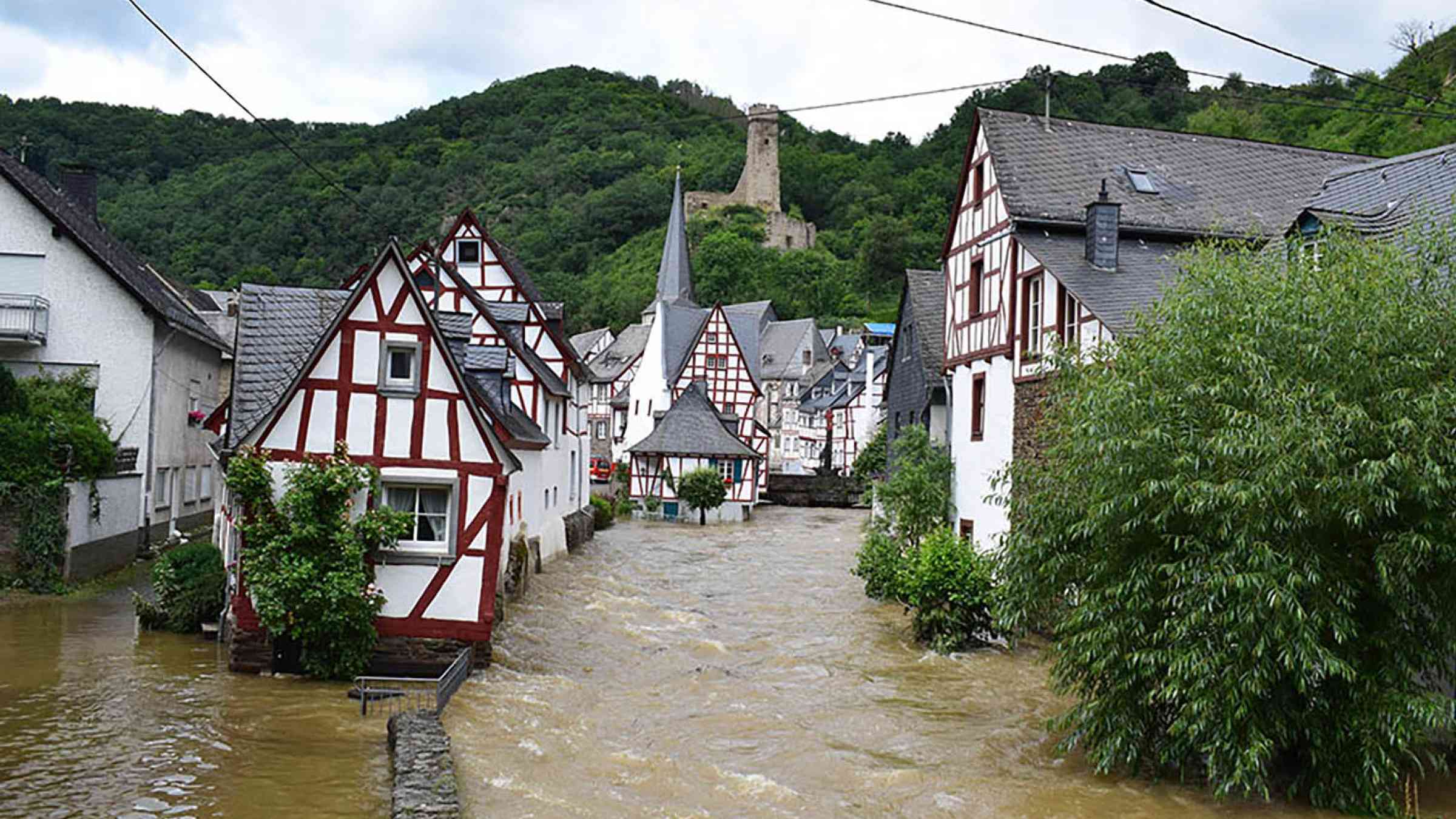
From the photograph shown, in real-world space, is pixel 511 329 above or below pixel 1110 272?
below

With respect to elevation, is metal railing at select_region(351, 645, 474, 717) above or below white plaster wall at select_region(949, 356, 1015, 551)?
below

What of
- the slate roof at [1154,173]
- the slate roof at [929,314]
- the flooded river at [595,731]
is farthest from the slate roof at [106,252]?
the slate roof at [1154,173]

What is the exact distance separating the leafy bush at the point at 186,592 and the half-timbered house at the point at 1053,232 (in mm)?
12060

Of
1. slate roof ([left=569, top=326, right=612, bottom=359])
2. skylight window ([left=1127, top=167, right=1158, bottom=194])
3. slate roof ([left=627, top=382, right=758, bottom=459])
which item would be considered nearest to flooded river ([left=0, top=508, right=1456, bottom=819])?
skylight window ([left=1127, top=167, right=1158, bottom=194])

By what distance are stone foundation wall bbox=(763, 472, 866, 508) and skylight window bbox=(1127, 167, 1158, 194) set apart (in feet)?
123

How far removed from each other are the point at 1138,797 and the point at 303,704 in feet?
29.0

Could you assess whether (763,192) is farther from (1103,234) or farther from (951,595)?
(951,595)

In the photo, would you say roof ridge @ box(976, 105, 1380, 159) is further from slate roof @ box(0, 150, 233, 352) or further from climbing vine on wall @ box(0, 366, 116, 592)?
climbing vine on wall @ box(0, 366, 116, 592)

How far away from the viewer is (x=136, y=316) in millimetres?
25422

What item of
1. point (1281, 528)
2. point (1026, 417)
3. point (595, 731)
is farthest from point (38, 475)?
point (1281, 528)

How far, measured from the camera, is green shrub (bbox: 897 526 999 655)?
19.5 m

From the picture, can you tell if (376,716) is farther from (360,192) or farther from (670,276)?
(670,276)

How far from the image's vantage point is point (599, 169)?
117 meters

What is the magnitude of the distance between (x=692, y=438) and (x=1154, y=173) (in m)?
29.6
